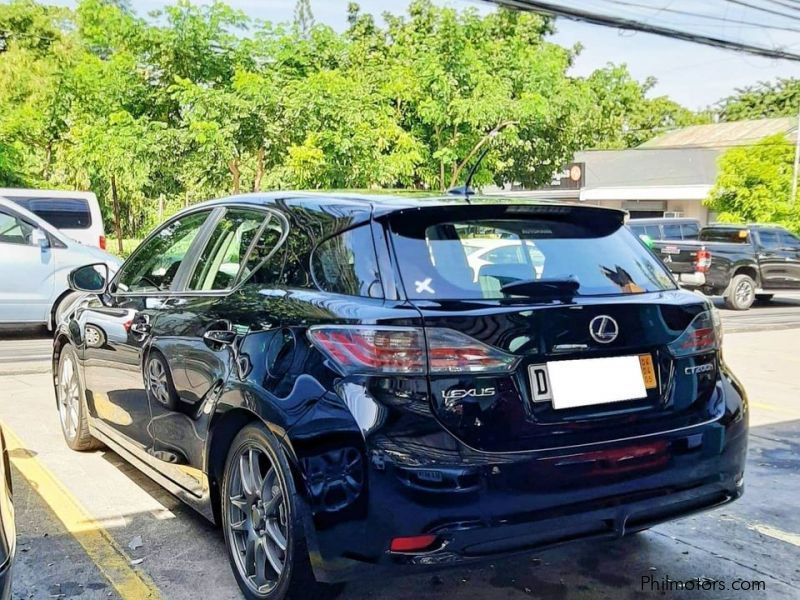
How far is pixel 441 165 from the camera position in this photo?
930 inches

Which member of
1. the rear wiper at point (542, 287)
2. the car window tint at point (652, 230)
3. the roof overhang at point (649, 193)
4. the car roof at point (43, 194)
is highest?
the roof overhang at point (649, 193)

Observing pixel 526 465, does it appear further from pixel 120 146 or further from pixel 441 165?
pixel 441 165

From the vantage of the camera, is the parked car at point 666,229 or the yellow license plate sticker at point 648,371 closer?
the yellow license plate sticker at point 648,371

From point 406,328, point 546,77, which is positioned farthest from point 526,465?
point 546,77

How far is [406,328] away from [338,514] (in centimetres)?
63

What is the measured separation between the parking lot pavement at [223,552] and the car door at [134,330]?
1.14 feet

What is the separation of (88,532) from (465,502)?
215cm

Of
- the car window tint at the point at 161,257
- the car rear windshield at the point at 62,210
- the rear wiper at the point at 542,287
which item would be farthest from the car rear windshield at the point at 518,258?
the car rear windshield at the point at 62,210

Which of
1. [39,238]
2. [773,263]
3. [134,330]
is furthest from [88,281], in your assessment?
[773,263]

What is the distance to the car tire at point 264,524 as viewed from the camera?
2.79m

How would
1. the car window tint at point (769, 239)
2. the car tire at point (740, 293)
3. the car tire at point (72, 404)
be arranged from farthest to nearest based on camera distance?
the car window tint at point (769, 239) < the car tire at point (740, 293) < the car tire at point (72, 404)

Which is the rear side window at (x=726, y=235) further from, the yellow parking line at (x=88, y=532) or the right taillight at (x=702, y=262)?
the yellow parking line at (x=88, y=532)

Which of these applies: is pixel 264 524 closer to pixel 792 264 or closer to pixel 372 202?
pixel 372 202

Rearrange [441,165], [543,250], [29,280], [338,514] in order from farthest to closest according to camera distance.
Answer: [441,165] → [29,280] → [543,250] → [338,514]
